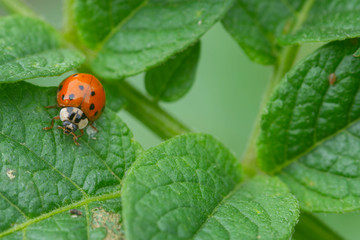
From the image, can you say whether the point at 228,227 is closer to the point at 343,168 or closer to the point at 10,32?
the point at 343,168

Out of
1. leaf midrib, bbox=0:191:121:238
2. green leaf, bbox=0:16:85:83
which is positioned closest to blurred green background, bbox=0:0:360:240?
green leaf, bbox=0:16:85:83

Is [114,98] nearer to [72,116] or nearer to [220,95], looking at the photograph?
[72,116]

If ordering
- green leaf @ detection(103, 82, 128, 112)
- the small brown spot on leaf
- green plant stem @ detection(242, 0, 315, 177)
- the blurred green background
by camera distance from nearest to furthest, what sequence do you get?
the small brown spot on leaf
green leaf @ detection(103, 82, 128, 112)
green plant stem @ detection(242, 0, 315, 177)
the blurred green background

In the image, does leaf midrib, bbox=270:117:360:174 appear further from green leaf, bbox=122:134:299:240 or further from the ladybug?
the ladybug

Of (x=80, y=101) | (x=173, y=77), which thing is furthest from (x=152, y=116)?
(x=80, y=101)

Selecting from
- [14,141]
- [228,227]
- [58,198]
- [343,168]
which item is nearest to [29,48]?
[14,141]
